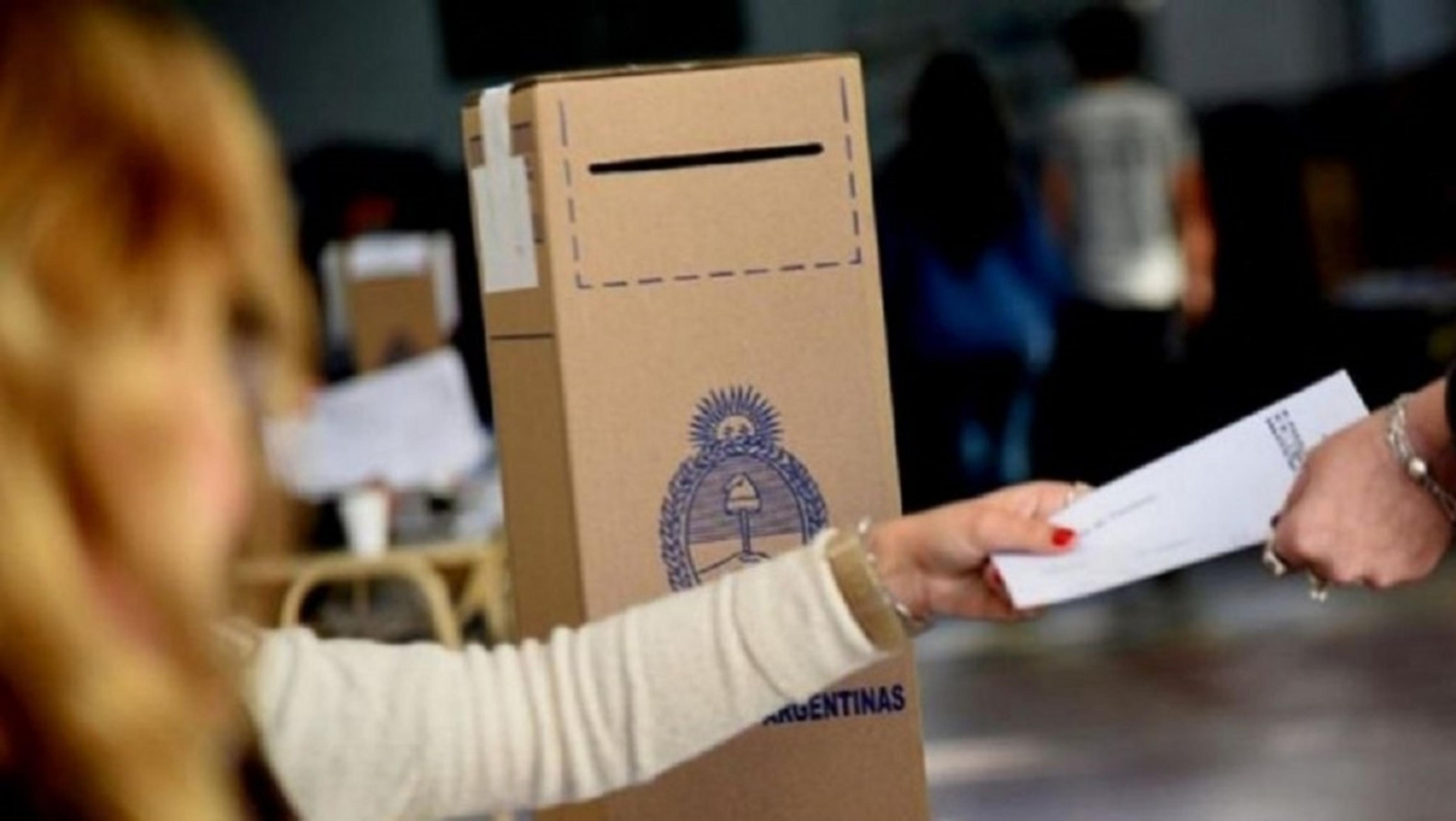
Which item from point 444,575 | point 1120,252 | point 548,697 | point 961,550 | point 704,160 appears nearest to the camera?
point 548,697

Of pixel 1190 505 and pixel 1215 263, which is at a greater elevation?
pixel 1190 505

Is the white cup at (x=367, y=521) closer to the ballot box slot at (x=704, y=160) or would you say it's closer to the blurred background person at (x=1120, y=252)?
the blurred background person at (x=1120, y=252)

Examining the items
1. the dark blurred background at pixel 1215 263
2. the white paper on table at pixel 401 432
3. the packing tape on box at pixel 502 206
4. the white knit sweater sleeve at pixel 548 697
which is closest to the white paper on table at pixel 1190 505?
the white knit sweater sleeve at pixel 548 697

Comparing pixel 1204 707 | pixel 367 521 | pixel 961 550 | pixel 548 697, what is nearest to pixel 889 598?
pixel 961 550

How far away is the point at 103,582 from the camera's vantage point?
3.57ft

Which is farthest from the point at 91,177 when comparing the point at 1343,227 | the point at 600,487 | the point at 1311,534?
the point at 1343,227

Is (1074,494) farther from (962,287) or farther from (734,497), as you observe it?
(962,287)

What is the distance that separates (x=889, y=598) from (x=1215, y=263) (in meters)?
6.77

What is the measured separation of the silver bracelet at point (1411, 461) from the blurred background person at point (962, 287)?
204 inches

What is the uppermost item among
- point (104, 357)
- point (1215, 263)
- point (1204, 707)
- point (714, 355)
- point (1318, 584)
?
point (104, 357)

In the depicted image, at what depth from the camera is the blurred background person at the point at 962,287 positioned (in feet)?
24.0

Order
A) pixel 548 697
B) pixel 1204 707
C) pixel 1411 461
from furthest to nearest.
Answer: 1. pixel 1204 707
2. pixel 1411 461
3. pixel 548 697

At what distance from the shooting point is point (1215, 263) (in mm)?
8508

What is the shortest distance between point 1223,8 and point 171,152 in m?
10.6
